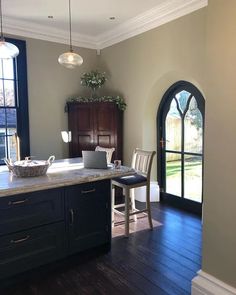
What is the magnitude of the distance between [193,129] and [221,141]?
2312mm

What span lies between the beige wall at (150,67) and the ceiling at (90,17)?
14 centimetres

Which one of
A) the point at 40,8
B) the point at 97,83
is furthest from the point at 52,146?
the point at 40,8

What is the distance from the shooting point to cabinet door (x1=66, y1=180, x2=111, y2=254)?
2.50 metres

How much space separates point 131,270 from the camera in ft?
8.34

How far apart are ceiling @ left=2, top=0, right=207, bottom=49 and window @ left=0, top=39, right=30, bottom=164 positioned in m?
0.41

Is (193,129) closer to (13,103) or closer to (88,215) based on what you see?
(88,215)

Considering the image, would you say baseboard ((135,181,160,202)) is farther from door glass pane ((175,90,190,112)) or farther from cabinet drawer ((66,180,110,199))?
cabinet drawer ((66,180,110,199))

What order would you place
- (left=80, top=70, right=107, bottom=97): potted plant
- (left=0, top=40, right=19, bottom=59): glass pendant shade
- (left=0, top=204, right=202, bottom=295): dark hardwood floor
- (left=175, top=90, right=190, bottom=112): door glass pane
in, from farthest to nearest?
1. (left=80, top=70, right=107, bottom=97): potted plant
2. (left=175, top=90, right=190, bottom=112): door glass pane
3. (left=0, top=40, right=19, bottom=59): glass pendant shade
4. (left=0, top=204, right=202, bottom=295): dark hardwood floor

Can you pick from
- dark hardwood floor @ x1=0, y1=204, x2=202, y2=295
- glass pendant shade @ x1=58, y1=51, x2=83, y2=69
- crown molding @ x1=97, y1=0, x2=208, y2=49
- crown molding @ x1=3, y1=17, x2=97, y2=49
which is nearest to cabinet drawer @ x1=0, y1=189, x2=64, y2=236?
dark hardwood floor @ x1=0, y1=204, x2=202, y2=295

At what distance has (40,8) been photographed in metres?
3.87

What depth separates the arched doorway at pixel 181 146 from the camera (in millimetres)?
4027

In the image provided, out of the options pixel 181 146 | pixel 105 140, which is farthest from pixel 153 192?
pixel 105 140

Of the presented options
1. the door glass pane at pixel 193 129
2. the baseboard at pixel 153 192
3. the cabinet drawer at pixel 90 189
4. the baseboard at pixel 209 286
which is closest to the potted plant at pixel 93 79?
the door glass pane at pixel 193 129

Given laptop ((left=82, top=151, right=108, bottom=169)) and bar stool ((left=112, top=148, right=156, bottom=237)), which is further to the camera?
bar stool ((left=112, top=148, right=156, bottom=237))
